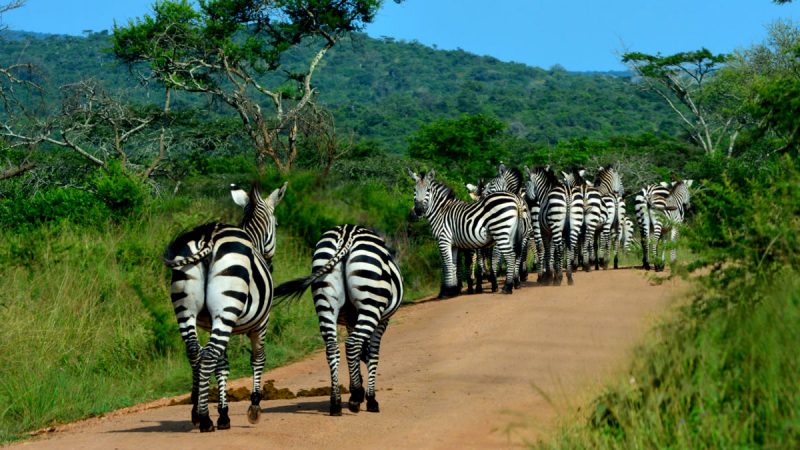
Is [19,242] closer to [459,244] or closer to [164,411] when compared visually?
[164,411]

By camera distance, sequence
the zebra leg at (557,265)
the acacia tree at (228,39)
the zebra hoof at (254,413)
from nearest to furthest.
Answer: the zebra hoof at (254,413), the zebra leg at (557,265), the acacia tree at (228,39)

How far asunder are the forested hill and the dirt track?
48.3 meters

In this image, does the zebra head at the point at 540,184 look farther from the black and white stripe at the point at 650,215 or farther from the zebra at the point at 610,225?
the black and white stripe at the point at 650,215

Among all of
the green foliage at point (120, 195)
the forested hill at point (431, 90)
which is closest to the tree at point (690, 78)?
the forested hill at point (431, 90)

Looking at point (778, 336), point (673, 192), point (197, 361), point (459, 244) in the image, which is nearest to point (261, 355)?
point (197, 361)

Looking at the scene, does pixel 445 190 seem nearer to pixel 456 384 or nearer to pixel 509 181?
pixel 509 181

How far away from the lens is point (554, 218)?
765 inches

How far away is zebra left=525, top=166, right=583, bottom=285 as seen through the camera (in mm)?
19136

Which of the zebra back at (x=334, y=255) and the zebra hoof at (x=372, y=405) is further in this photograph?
the zebra hoof at (x=372, y=405)

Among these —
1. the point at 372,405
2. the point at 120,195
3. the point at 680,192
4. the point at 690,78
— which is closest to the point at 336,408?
the point at 372,405

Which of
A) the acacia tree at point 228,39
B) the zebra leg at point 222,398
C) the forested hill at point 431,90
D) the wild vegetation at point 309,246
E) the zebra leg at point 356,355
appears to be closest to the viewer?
the wild vegetation at point 309,246

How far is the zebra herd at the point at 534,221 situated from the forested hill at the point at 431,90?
4199 centimetres

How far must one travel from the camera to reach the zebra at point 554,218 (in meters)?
19.1

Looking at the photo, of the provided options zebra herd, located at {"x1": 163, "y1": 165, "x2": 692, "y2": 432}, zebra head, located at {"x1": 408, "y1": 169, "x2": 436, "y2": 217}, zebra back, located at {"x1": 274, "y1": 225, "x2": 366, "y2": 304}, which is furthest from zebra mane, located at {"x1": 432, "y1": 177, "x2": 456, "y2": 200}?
zebra back, located at {"x1": 274, "y1": 225, "x2": 366, "y2": 304}
